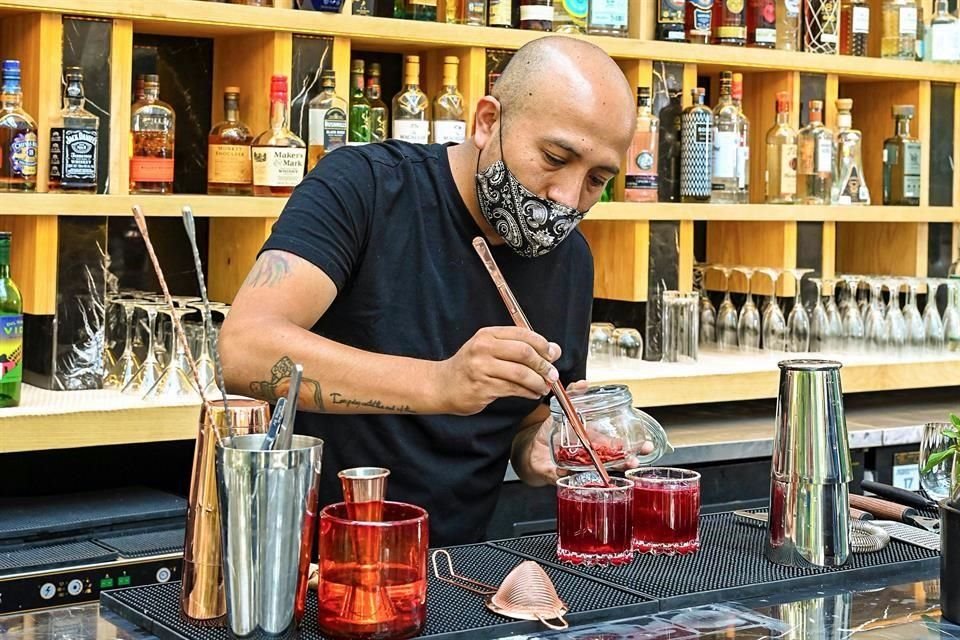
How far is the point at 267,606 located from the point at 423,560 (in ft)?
0.51

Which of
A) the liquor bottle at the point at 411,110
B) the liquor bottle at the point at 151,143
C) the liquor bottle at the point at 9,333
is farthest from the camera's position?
the liquor bottle at the point at 411,110

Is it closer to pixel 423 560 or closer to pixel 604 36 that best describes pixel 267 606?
pixel 423 560

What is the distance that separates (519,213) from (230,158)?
3.87 ft

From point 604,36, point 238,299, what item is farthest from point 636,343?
point 238,299

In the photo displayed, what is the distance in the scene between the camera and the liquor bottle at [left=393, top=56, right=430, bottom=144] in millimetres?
3102

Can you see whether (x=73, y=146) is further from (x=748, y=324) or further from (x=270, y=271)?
(x=748, y=324)

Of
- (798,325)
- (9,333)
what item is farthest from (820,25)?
(9,333)

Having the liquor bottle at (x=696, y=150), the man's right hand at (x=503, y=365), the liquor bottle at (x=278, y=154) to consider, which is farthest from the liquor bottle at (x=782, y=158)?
the man's right hand at (x=503, y=365)

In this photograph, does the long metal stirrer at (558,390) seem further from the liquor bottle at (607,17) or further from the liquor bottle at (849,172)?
the liquor bottle at (849,172)

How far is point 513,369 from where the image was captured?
1.55 m

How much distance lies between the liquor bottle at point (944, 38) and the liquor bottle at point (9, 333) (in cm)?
262

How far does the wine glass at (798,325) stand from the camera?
3674 millimetres

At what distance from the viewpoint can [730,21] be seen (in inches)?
141

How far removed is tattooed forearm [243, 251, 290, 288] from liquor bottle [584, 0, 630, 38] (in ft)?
5.79
